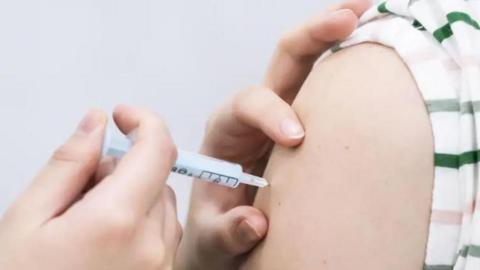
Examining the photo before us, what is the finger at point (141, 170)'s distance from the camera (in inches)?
23.5

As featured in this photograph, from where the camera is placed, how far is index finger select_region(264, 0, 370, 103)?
75cm

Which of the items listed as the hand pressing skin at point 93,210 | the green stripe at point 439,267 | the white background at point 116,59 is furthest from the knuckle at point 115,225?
the white background at point 116,59

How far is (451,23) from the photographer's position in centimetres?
64

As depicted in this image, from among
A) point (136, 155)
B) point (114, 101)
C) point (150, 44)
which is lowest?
point (114, 101)

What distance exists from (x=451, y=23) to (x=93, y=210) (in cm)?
37

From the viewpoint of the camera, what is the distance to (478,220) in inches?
22.1

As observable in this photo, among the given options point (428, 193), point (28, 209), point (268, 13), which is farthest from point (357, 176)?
point (268, 13)

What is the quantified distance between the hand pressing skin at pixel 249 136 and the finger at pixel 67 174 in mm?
196

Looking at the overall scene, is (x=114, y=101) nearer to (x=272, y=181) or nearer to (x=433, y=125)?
(x=272, y=181)

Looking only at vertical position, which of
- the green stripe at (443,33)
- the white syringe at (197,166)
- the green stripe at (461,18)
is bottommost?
the white syringe at (197,166)

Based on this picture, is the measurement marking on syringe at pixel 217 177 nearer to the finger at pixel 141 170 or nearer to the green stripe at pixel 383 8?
the finger at pixel 141 170

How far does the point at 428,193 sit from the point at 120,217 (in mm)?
271

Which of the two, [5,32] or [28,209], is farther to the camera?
[5,32]

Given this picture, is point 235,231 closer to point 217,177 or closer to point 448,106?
point 217,177
